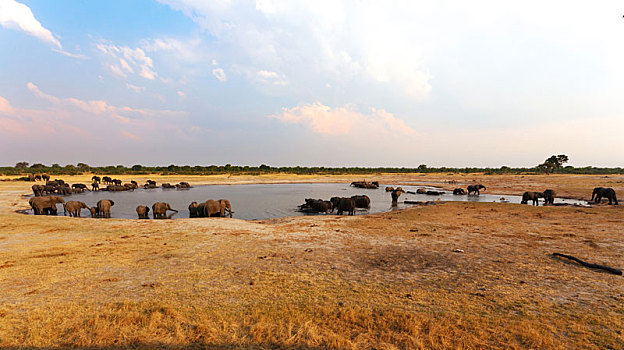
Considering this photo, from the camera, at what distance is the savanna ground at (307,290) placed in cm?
418

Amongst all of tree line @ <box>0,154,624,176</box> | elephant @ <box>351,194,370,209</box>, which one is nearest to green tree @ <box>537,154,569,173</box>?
tree line @ <box>0,154,624,176</box>

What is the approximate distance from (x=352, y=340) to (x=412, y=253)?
18.4 feet

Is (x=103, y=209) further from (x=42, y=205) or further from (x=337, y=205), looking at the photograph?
(x=337, y=205)

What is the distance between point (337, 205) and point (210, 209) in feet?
33.3

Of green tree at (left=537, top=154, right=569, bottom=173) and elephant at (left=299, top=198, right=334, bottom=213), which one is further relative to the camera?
green tree at (left=537, top=154, right=569, bottom=173)

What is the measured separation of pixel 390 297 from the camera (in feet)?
18.5

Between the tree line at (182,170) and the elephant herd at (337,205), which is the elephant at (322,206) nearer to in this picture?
the elephant herd at (337,205)

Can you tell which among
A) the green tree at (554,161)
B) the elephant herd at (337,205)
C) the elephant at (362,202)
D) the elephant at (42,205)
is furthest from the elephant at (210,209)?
the green tree at (554,161)

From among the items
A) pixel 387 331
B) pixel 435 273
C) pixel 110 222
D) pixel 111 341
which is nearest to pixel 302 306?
pixel 387 331

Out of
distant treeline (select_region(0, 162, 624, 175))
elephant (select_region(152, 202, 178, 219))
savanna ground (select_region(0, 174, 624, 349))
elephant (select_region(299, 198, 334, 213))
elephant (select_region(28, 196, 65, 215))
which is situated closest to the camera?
savanna ground (select_region(0, 174, 624, 349))

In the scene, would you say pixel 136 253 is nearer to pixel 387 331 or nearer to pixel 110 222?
pixel 110 222

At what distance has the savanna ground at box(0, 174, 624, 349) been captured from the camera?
13.7 ft

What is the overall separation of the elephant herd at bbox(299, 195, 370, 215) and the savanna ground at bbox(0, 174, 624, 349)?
9.61 meters

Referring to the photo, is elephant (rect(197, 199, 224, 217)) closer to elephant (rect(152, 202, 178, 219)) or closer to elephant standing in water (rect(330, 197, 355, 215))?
elephant (rect(152, 202, 178, 219))
